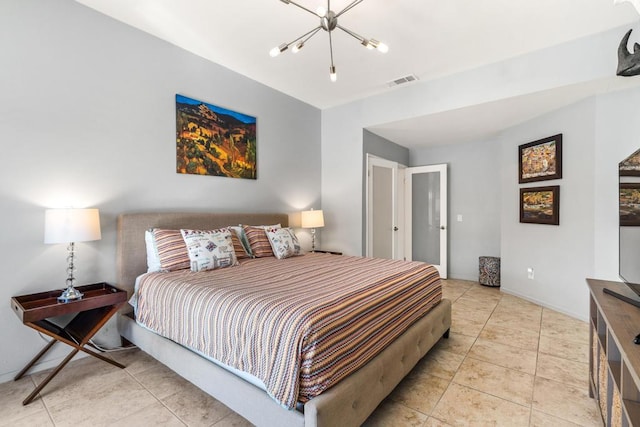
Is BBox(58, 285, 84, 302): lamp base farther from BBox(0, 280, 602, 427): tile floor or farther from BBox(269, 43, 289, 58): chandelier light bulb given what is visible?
BBox(269, 43, 289, 58): chandelier light bulb

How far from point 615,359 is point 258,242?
109 inches

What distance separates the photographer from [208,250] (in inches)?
103

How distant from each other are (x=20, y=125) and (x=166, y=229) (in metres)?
1.26

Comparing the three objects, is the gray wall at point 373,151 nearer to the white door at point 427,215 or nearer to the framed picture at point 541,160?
the white door at point 427,215

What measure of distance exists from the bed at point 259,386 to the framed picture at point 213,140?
0.60m

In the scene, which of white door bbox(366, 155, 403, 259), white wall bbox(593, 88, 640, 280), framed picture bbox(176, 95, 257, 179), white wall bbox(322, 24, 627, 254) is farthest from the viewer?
white door bbox(366, 155, 403, 259)

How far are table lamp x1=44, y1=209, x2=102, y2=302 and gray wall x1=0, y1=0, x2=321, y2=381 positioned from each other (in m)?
0.25

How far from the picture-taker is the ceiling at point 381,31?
2445 millimetres

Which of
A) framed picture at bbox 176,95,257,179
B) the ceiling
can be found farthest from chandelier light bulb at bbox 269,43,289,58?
framed picture at bbox 176,95,257,179

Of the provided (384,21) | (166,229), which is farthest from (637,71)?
(166,229)

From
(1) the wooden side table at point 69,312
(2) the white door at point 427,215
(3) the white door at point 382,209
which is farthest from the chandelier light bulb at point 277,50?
(2) the white door at point 427,215

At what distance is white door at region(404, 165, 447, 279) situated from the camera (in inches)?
207

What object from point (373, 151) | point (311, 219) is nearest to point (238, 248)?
point (311, 219)

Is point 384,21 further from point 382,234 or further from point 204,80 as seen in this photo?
point 382,234
